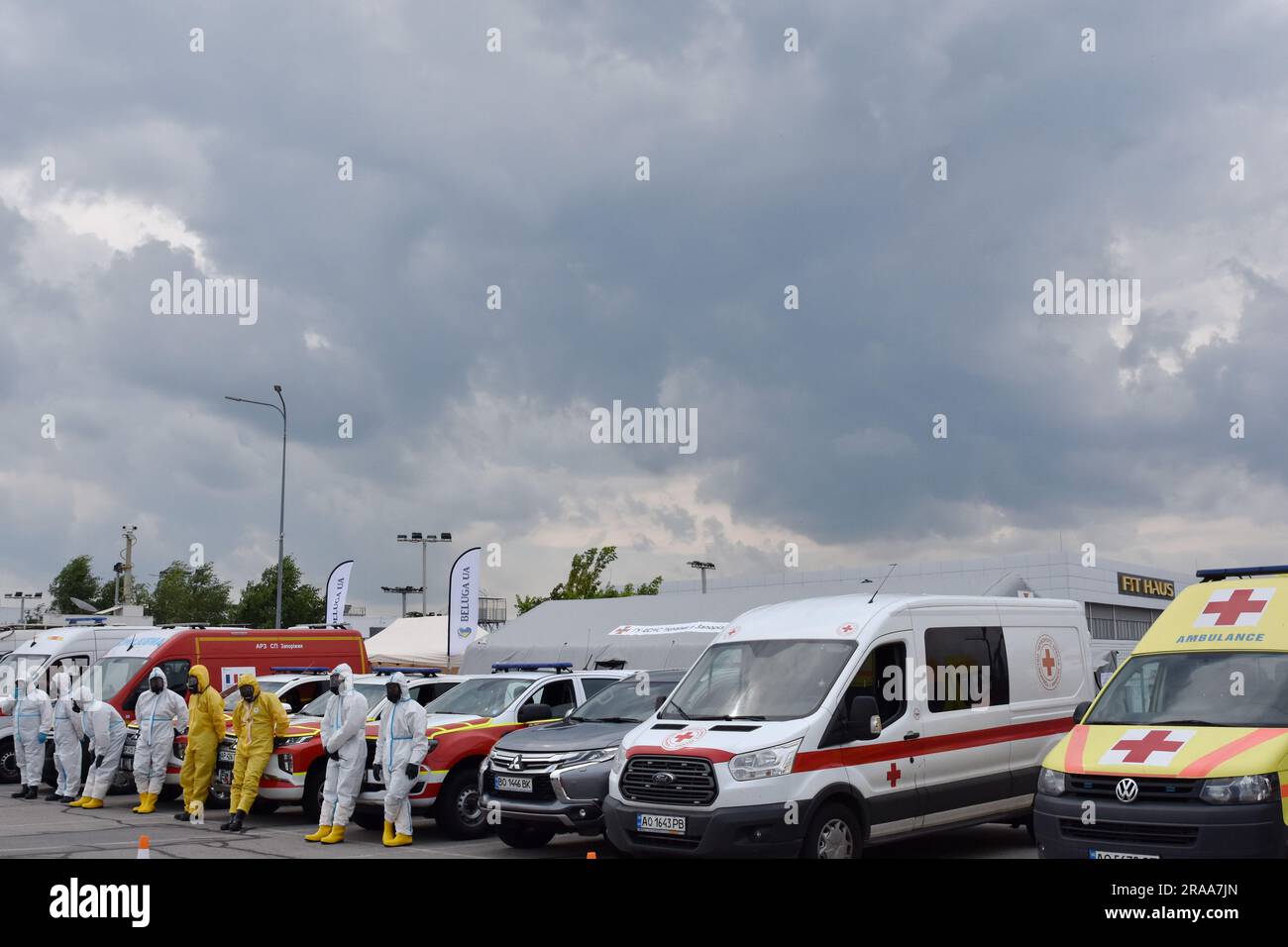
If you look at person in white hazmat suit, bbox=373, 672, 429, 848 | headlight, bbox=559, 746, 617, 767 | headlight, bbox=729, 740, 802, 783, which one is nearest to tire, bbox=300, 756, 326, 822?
person in white hazmat suit, bbox=373, 672, 429, 848

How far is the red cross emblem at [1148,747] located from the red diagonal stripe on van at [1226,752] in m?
0.18

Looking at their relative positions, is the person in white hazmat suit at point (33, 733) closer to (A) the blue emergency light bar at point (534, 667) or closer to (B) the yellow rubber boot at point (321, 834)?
(A) the blue emergency light bar at point (534, 667)

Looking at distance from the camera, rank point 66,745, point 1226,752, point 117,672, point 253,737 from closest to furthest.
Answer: point 1226,752
point 253,737
point 66,745
point 117,672

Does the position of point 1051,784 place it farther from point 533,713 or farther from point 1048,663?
point 533,713

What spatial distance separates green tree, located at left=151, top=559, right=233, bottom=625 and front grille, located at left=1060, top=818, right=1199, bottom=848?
71.5 meters

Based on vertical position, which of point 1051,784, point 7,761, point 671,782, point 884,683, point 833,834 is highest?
point 884,683

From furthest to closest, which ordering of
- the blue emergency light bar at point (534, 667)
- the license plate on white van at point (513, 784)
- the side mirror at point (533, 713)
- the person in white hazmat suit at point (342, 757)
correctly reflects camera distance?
the blue emergency light bar at point (534, 667) < the side mirror at point (533, 713) < the person in white hazmat suit at point (342, 757) < the license plate on white van at point (513, 784)

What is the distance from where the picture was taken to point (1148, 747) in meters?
8.10

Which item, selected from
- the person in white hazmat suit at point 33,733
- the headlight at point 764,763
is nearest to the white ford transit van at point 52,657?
the person in white hazmat suit at point 33,733

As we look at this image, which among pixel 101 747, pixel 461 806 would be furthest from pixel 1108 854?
pixel 101 747

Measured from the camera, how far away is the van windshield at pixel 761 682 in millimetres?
9602

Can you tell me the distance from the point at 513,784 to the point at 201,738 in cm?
554

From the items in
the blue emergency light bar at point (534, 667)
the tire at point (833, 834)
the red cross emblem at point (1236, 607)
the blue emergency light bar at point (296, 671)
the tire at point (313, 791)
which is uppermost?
the red cross emblem at point (1236, 607)
